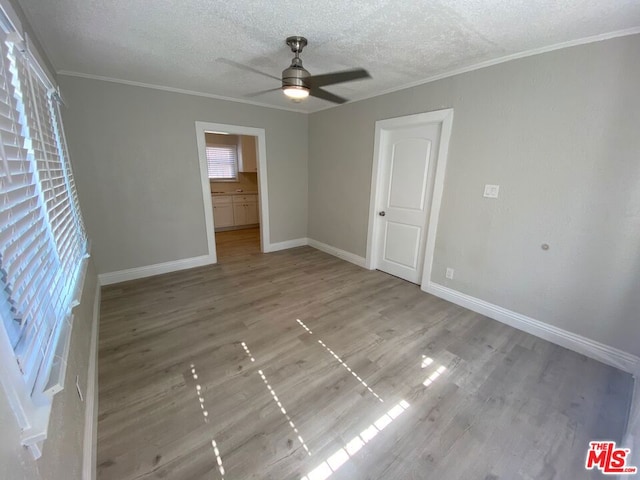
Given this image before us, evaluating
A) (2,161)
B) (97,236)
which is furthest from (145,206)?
(2,161)

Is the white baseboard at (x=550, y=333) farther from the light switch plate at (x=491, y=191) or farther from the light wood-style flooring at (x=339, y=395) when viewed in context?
the light switch plate at (x=491, y=191)

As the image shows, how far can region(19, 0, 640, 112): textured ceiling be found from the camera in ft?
5.26

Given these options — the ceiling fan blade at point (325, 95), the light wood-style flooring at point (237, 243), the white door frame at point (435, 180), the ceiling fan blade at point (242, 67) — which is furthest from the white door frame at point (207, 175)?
the white door frame at point (435, 180)

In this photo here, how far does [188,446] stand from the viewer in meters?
1.42

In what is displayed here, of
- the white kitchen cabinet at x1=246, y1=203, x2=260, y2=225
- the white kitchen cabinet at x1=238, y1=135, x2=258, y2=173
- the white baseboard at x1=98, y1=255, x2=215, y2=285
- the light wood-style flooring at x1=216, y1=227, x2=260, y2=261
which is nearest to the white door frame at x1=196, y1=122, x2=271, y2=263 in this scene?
the white baseboard at x1=98, y1=255, x2=215, y2=285

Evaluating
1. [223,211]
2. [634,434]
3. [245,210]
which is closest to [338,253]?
[245,210]

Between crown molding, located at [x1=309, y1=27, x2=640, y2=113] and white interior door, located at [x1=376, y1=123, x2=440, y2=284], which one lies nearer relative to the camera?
crown molding, located at [x1=309, y1=27, x2=640, y2=113]

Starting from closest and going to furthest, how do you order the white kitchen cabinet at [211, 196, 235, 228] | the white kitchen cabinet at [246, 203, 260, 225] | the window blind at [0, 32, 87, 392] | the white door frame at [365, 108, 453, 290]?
the window blind at [0, 32, 87, 392]
the white door frame at [365, 108, 453, 290]
the white kitchen cabinet at [211, 196, 235, 228]
the white kitchen cabinet at [246, 203, 260, 225]

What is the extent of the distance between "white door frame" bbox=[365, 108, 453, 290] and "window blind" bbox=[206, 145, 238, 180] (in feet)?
13.2

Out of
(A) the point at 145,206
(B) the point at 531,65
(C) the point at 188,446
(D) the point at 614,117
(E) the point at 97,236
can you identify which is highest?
(B) the point at 531,65

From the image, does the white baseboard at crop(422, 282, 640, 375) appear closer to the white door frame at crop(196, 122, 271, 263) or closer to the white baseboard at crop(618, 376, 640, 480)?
the white baseboard at crop(618, 376, 640, 480)

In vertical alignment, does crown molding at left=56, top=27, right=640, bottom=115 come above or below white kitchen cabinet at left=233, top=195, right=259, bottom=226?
above

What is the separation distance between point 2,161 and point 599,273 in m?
3.50

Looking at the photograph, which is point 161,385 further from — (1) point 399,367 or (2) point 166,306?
(1) point 399,367
